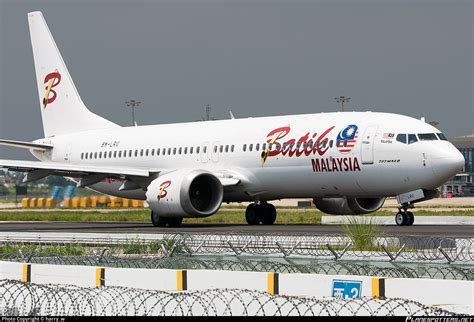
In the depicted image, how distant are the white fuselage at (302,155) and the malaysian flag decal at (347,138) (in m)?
0.04

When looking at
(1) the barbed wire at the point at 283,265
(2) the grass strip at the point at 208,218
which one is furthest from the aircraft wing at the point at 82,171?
(1) the barbed wire at the point at 283,265

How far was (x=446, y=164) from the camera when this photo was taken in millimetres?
36812

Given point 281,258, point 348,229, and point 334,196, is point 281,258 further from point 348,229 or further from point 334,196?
point 334,196

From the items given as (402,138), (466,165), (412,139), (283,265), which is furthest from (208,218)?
(466,165)

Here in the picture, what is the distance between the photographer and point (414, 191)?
37.6 meters

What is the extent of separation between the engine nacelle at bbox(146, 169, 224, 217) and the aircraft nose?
863 centimetres

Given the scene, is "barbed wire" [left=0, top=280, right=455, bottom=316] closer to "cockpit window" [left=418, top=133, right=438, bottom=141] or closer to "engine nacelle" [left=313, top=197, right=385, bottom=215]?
"cockpit window" [left=418, top=133, right=438, bottom=141]

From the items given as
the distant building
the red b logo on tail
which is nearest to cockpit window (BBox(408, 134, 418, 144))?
the red b logo on tail

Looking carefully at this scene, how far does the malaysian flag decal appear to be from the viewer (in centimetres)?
3828

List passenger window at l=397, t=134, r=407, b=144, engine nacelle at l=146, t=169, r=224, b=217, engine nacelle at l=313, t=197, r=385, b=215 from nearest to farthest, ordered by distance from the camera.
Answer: passenger window at l=397, t=134, r=407, b=144, engine nacelle at l=146, t=169, r=224, b=217, engine nacelle at l=313, t=197, r=385, b=215

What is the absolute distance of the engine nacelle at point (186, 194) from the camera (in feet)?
132

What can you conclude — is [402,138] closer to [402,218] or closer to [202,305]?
[402,218]

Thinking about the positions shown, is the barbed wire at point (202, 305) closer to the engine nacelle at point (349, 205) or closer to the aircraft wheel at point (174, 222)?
the aircraft wheel at point (174, 222)

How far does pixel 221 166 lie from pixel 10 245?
1460cm
